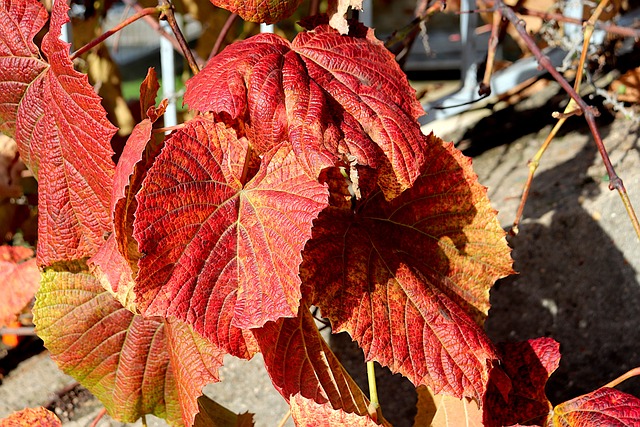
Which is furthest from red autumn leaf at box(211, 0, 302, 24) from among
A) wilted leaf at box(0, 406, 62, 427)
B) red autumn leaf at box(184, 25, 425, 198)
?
wilted leaf at box(0, 406, 62, 427)

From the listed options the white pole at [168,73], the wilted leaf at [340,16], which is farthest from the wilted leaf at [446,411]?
the white pole at [168,73]

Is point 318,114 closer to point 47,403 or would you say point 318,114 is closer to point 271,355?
point 271,355

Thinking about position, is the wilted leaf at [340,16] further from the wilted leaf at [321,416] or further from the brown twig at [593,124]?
the wilted leaf at [321,416]

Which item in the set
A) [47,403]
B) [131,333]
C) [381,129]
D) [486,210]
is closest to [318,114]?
[381,129]

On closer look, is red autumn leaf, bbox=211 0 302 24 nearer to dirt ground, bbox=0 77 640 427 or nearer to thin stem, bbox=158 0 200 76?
thin stem, bbox=158 0 200 76

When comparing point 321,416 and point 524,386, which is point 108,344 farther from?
point 524,386
